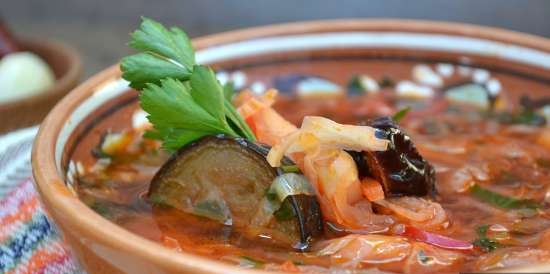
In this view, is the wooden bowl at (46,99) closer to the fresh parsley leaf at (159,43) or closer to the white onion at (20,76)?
the white onion at (20,76)

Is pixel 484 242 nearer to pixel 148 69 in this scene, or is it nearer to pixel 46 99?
pixel 148 69

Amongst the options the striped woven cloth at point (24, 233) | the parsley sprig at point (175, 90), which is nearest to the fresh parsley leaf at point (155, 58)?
the parsley sprig at point (175, 90)

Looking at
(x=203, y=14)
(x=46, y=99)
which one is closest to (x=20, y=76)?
(x=46, y=99)

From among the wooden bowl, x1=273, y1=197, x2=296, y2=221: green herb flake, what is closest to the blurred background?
the wooden bowl

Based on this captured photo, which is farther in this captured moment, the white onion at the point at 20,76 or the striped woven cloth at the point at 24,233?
the white onion at the point at 20,76

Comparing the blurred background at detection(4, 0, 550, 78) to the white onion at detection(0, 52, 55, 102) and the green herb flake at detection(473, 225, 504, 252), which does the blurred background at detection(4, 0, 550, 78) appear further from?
the green herb flake at detection(473, 225, 504, 252)

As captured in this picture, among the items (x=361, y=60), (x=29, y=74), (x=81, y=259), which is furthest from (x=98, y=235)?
(x=29, y=74)

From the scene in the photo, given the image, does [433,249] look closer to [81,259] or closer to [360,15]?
[81,259]
